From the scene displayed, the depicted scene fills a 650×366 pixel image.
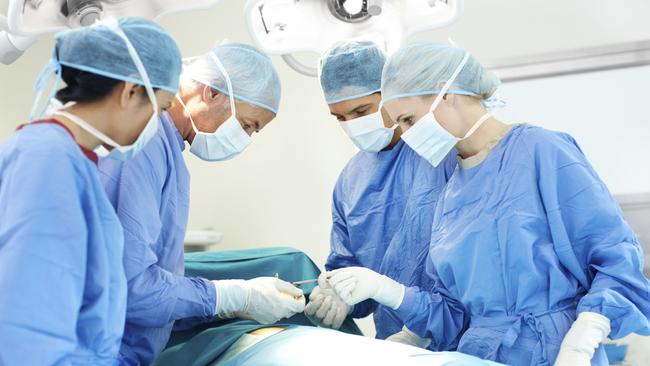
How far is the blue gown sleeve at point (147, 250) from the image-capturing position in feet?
5.27

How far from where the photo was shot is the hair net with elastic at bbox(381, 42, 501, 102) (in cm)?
195

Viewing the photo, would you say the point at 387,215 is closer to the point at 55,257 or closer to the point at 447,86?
the point at 447,86

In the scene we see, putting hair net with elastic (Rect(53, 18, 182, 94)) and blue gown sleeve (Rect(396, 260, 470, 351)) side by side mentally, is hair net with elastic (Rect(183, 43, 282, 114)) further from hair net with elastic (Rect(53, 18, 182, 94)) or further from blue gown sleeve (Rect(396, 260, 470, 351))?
blue gown sleeve (Rect(396, 260, 470, 351))

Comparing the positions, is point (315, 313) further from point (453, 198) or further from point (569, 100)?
point (569, 100)

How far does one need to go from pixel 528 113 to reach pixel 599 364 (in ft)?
5.73

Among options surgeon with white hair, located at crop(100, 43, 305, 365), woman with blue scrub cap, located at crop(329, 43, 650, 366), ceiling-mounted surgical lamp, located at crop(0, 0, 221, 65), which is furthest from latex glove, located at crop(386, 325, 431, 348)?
ceiling-mounted surgical lamp, located at crop(0, 0, 221, 65)

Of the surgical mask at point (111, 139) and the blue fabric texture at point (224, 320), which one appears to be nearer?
the surgical mask at point (111, 139)

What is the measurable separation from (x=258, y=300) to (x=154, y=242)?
38 cm

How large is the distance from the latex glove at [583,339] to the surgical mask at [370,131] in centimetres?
88

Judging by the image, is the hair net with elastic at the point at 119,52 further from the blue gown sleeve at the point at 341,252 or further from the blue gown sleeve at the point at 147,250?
the blue gown sleeve at the point at 341,252

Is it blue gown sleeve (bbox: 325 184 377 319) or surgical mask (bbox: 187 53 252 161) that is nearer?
surgical mask (bbox: 187 53 252 161)

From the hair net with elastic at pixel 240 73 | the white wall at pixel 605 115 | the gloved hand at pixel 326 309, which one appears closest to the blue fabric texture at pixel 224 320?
the gloved hand at pixel 326 309

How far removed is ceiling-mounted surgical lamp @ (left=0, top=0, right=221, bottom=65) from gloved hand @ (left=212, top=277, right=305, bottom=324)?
867 millimetres

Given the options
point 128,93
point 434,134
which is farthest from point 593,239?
point 128,93
